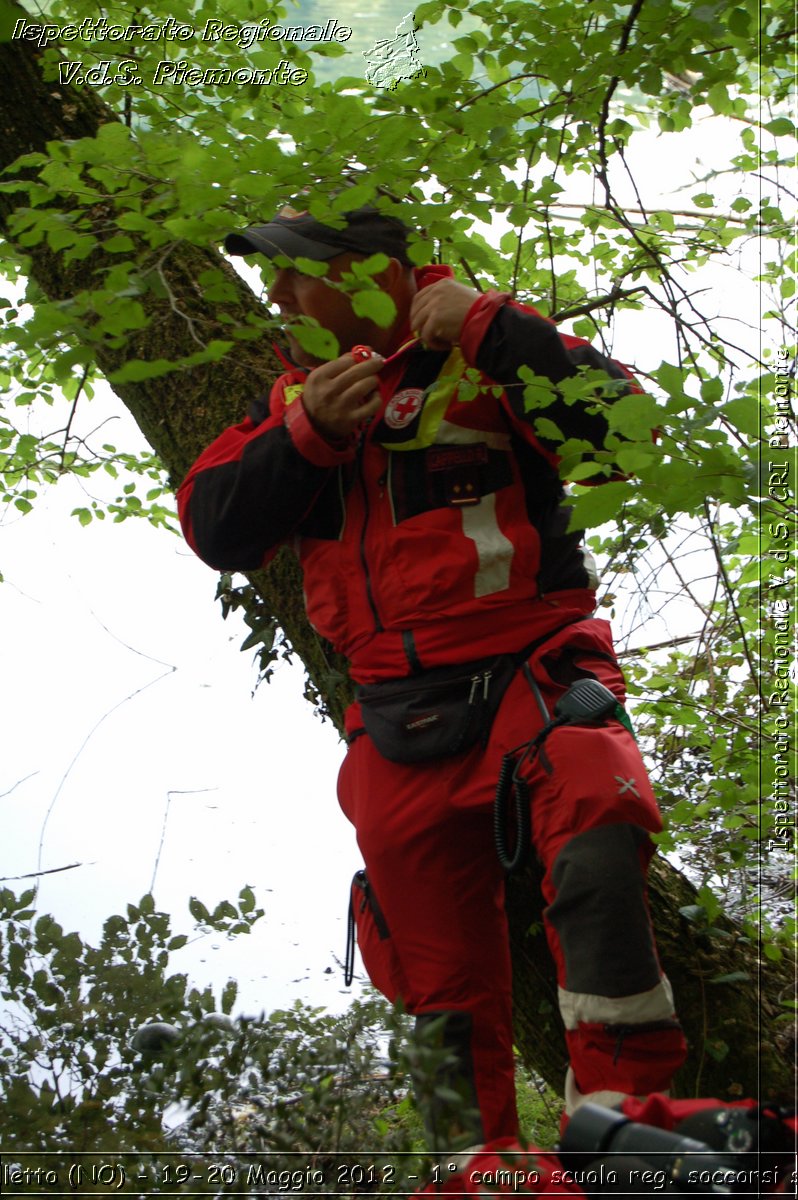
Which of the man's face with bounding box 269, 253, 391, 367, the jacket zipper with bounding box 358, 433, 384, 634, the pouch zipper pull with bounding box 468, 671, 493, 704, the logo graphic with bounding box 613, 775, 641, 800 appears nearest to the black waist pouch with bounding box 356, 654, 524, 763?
the pouch zipper pull with bounding box 468, 671, 493, 704

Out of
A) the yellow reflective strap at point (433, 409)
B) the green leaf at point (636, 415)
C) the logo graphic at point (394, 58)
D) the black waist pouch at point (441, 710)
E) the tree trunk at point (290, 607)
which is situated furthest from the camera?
the logo graphic at point (394, 58)

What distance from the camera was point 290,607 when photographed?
7.27 ft

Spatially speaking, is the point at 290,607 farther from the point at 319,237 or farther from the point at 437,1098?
the point at 437,1098

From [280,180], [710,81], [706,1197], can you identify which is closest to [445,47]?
[710,81]

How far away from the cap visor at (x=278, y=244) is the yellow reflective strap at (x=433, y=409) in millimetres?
284

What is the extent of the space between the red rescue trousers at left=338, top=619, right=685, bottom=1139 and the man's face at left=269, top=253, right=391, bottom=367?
0.64 m

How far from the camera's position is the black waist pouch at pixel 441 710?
61.9 inches

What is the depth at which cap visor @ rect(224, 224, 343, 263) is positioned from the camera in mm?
1681

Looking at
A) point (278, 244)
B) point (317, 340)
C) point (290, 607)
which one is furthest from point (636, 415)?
point (290, 607)

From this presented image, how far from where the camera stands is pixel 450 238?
1744mm

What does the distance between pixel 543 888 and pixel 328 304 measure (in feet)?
3.37

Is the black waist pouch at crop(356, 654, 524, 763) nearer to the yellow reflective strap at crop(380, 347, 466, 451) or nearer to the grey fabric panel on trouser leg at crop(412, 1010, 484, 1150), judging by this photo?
the yellow reflective strap at crop(380, 347, 466, 451)

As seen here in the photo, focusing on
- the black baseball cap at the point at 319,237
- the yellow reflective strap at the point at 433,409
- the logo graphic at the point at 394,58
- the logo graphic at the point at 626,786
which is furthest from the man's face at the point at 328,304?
the logo graphic at the point at 626,786

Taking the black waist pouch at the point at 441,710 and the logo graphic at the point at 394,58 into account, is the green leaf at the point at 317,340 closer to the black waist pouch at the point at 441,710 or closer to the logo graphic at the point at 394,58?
the black waist pouch at the point at 441,710
